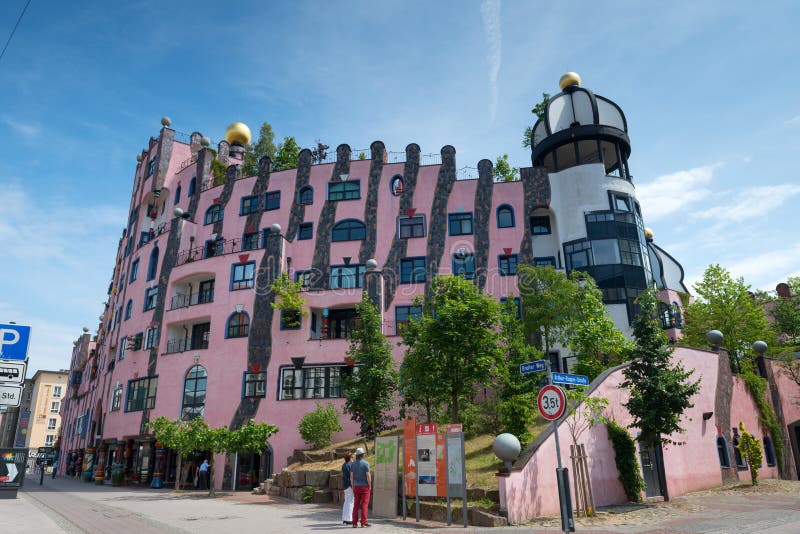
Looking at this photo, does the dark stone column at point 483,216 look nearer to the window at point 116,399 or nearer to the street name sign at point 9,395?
the window at point 116,399

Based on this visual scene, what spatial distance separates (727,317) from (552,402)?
25.4m

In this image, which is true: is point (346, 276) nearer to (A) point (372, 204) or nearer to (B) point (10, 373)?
(A) point (372, 204)

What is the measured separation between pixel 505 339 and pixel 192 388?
19.9m

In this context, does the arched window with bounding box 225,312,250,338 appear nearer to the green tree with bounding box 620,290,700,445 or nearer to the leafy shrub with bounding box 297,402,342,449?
the leafy shrub with bounding box 297,402,342,449

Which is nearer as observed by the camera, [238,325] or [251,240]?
[238,325]

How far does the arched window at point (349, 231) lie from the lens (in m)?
33.9

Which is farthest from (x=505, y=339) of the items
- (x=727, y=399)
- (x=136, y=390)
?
(x=136, y=390)

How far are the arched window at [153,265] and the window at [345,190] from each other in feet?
43.9

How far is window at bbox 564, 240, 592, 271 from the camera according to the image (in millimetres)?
31188

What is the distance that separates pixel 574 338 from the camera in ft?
83.0

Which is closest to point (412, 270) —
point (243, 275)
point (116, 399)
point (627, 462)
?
point (243, 275)

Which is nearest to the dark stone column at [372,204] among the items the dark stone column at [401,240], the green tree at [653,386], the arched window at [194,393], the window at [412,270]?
the dark stone column at [401,240]

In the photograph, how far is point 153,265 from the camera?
37750 millimetres

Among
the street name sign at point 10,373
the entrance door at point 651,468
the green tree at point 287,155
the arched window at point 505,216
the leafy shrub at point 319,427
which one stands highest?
the green tree at point 287,155
